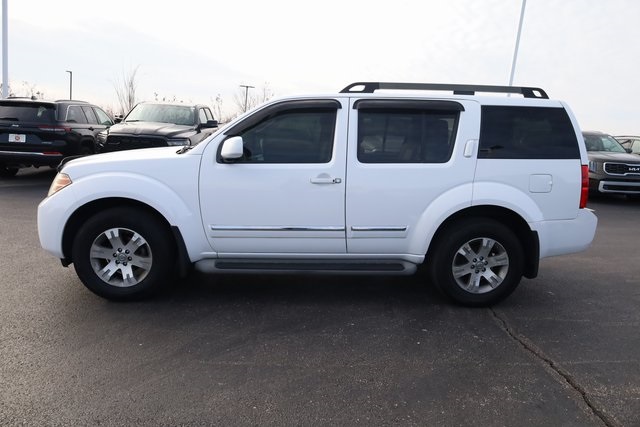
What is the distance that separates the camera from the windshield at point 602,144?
509 inches

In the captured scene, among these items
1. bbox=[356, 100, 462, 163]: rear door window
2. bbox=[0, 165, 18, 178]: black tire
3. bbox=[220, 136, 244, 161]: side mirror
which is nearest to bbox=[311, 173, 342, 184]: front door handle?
bbox=[356, 100, 462, 163]: rear door window

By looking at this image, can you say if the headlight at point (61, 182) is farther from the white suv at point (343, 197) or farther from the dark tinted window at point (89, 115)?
the dark tinted window at point (89, 115)

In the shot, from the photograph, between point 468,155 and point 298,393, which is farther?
point 468,155

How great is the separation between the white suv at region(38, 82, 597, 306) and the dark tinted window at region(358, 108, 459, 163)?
10 mm

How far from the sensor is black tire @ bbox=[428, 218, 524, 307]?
4348 mm

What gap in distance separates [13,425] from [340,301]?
2687 mm

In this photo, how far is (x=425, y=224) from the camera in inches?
169

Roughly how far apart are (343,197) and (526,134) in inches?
68.2

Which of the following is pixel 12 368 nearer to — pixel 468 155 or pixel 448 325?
pixel 448 325

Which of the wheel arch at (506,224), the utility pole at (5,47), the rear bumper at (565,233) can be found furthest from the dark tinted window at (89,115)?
the rear bumper at (565,233)

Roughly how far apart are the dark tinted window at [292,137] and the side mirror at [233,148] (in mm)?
133

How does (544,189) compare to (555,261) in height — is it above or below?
above

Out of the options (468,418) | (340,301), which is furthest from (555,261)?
(468,418)

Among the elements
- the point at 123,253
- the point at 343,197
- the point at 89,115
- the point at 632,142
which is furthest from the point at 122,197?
the point at 632,142
